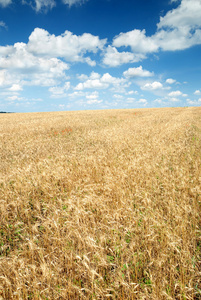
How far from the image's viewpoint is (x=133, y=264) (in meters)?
2.16

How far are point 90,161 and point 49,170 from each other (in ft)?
4.50

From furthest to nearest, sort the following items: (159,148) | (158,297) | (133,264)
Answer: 1. (159,148)
2. (133,264)
3. (158,297)

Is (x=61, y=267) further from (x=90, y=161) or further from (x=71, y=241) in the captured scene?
(x=90, y=161)

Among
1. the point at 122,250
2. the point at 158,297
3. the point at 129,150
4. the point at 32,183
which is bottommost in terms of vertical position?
the point at 158,297

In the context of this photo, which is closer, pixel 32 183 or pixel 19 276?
pixel 19 276

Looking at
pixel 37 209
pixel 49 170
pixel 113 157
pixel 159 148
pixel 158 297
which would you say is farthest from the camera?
pixel 159 148

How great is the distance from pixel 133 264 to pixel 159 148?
5.57 meters

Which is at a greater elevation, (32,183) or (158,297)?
(32,183)

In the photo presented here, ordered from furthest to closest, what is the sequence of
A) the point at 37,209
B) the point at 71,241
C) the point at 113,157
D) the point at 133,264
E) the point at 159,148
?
1. the point at 159,148
2. the point at 113,157
3. the point at 37,209
4. the point at 71,241
5. the point at 133,264

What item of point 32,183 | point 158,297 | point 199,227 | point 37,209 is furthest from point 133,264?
point 32,183

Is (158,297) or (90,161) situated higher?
(90,161)

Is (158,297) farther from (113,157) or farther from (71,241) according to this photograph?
(113,157)


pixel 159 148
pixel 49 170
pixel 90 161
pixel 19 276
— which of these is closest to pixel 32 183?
pixel 49 170

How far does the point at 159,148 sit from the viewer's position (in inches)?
281
